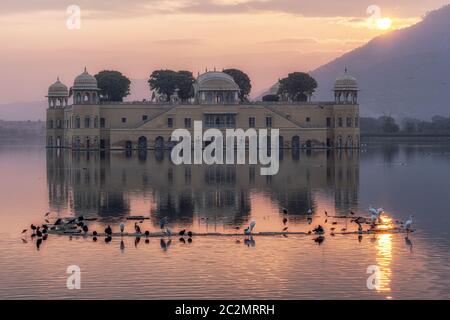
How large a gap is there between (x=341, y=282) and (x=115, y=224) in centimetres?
1399

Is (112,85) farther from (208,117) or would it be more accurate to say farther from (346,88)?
(346,88)

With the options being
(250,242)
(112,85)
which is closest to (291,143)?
(112,85)

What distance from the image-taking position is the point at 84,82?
116562 mm

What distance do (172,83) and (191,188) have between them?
78274 mm

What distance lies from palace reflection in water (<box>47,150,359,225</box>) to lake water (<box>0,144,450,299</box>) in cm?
10

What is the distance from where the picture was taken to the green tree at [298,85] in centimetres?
13455

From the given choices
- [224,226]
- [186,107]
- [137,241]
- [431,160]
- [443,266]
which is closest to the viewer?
[443,266]

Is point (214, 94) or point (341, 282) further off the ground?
point (214, 94)

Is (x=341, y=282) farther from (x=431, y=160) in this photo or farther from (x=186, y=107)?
(x=186, y=107)

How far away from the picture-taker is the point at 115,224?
3812 centimetres

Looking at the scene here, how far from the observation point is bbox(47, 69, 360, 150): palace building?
116m

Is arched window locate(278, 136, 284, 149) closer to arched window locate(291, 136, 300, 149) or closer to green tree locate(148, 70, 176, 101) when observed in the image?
arched window locate(291, 136, 300, 149)

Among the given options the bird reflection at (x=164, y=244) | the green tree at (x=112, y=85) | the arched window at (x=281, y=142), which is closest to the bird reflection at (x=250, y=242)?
the bird reflection at (x=164, y=244)
